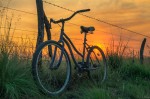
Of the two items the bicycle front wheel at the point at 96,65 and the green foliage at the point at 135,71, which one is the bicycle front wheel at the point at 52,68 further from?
the green foliage at the point at 135,71

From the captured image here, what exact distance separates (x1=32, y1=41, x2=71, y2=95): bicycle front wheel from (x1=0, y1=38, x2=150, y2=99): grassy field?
0.20 metres

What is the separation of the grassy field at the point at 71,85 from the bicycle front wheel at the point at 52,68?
0.65 ft

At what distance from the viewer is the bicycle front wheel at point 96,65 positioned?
9780mm

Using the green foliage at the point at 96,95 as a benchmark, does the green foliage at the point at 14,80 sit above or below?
above

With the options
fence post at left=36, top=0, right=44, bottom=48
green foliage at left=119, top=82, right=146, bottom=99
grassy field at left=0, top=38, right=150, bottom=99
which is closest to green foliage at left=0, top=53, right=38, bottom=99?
grassy field at left=0, top=38, right=150, bottom=99

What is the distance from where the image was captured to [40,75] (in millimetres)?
8352

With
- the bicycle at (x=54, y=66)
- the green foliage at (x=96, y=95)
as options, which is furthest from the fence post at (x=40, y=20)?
the green foliage at (x=96, y=95)

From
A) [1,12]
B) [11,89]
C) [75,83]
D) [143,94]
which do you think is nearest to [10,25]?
[1,12]

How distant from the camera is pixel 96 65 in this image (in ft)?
32.8

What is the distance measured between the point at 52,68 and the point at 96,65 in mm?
1973

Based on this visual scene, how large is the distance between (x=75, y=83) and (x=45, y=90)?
1.59 meters

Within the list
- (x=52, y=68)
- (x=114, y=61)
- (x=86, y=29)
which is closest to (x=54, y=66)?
(x=52, y=68)

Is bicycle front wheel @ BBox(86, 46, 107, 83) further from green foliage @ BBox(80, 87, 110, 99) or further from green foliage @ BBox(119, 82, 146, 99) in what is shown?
green foliage @ BBox(80, 87, 110, 99)

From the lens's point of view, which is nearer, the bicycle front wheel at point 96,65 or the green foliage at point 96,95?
the green foliage at point 96,95
